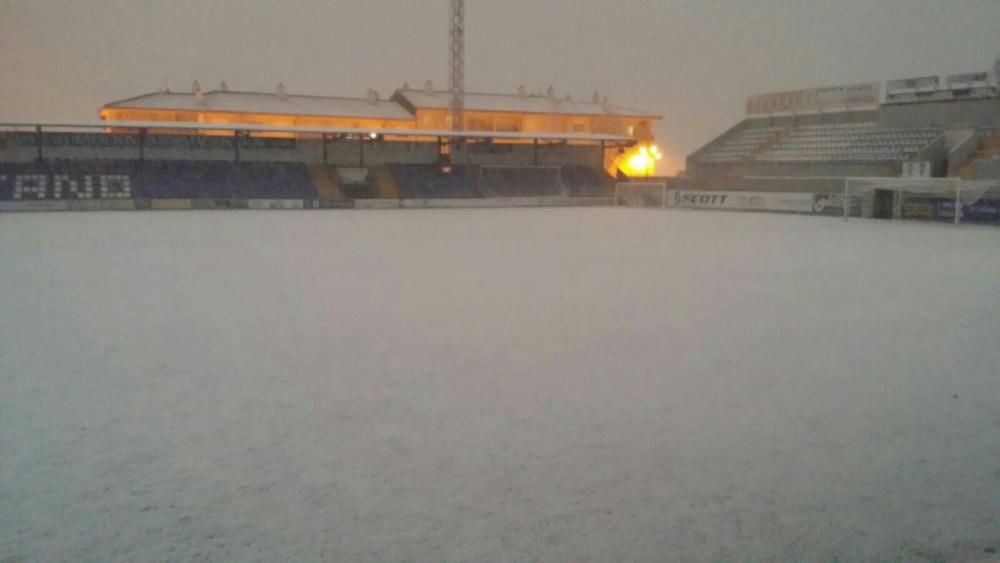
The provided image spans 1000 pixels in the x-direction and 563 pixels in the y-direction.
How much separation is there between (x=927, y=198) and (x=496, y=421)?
29749mm

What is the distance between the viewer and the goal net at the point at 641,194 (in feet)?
140

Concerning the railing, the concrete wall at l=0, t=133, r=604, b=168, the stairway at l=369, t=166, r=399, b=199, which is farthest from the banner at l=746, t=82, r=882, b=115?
the stairway at l=369, t=166, r=399, b=199

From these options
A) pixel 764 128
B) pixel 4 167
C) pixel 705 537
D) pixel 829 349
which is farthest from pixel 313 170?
pixel 705 537

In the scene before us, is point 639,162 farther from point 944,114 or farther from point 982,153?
point 982,153

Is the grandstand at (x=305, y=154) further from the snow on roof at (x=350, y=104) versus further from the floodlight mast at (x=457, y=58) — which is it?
the floodlight mast at (x=457, y=58)

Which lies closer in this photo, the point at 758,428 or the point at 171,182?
the point at 758,428

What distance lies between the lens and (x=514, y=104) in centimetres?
5891

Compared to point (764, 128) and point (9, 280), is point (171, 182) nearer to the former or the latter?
point (9, 280)

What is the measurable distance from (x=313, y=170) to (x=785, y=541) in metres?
41.6

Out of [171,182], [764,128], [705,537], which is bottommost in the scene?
[705,537]

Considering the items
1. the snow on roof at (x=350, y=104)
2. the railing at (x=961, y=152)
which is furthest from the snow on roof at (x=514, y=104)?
the railing at (x=961, y=152)

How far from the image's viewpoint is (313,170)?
1674 inches

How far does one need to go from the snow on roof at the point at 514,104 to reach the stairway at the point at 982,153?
95.3 feet

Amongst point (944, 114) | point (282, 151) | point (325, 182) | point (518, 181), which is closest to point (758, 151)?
point (944, 114)
